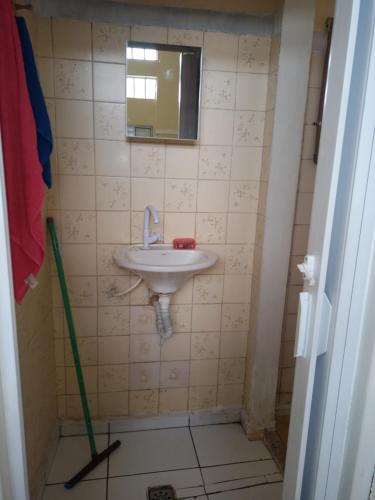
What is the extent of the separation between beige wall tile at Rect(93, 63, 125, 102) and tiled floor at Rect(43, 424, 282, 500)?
1.79 meters

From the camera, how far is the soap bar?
179 cm

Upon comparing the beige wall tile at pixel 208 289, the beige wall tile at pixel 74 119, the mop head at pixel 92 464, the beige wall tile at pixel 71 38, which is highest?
the beige wall tile at pixel 71 38

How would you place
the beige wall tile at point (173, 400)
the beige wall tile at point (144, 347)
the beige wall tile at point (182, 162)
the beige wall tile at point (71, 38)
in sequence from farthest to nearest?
the beige wall tile at point (173, 400), the beige wall tile at point (144, 347), the beige wall tile at point (182, 162), the beige wall tile at point (71, 38)

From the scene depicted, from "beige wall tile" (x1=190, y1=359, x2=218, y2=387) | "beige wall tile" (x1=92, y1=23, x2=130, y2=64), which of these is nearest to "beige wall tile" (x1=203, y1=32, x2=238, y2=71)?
"beige wall tile" (x1=92, y1=23, x2=130, y2=64)

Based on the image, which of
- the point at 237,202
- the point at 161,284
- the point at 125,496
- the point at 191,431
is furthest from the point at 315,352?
the point at 191,431

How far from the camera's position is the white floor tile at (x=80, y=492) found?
5.30 ft

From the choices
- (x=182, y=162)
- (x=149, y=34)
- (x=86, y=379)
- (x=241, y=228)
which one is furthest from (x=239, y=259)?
(x=149, y=34)

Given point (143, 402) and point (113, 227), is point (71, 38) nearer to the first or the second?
point (113, 227)

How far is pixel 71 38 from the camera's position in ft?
5.09

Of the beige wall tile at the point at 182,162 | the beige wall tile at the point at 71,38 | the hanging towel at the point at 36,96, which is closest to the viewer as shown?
the hanging towel at the point at 36,96

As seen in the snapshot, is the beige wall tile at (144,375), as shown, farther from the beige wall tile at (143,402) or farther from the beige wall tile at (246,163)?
the beige wall tile at (246,163)

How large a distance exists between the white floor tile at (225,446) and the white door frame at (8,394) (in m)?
1.27

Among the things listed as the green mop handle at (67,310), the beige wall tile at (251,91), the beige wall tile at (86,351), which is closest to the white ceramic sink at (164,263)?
the green mop handle at (67,310)

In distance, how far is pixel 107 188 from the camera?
173 cm
